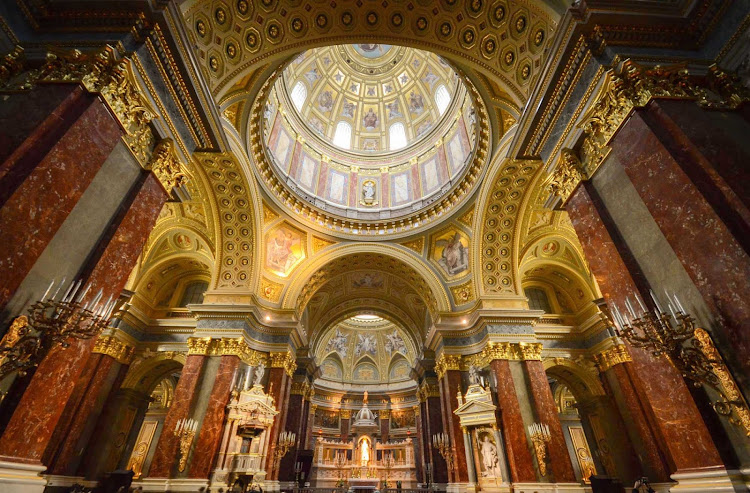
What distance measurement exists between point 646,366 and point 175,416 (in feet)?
44.4

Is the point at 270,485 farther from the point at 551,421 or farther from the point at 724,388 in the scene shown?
the point at 724,388

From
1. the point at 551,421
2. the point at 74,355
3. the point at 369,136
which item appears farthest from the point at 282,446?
the point at 369,136

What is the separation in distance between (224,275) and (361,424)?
60.0ft

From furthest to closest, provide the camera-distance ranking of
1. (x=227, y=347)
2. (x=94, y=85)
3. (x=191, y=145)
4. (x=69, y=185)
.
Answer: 1. (x=227, y=347)
2. (x=191, y=145)
3. (x=94, y=85)
4. (x=69, y=185)

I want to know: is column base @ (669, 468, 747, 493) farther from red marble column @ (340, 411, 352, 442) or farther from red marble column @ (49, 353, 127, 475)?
red marble column @ (340, 411, 352, 442)

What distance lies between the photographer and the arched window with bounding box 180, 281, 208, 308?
57.4 feet

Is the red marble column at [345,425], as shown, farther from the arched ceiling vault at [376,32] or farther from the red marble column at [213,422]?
the arched ceiling vault at [376,32]

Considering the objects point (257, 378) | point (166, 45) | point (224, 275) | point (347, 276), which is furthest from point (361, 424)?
point (166, 45)

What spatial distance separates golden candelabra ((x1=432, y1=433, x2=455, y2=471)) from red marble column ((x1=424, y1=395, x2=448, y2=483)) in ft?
3.45

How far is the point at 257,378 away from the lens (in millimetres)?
13766

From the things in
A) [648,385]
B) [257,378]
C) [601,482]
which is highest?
[257,378]

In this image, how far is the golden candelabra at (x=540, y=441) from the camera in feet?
37.0

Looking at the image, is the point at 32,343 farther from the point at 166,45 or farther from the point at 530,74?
the point at 530,74

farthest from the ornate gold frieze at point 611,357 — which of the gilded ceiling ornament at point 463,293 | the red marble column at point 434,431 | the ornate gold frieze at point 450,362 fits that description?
the red marble column at point 434,431
